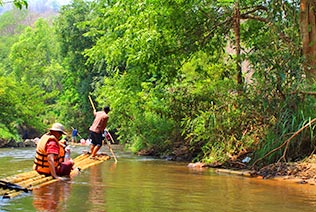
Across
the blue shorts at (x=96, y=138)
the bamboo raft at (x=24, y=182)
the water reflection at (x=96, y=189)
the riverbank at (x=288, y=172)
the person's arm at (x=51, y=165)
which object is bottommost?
the riverbank at (x=288, y=172)

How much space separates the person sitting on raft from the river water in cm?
33

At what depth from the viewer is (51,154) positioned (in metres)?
8.19

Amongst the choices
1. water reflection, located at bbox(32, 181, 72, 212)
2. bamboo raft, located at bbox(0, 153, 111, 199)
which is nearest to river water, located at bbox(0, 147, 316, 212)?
water reflection, located at bbox(32, 181, 72, 212)

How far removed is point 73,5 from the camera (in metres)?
33.6

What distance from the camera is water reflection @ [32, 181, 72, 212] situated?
6.14 meters

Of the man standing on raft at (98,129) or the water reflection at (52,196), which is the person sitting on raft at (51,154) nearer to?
the water reflection at (52,196)

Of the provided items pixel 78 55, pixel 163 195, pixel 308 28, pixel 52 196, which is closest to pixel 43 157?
pixel 52 196

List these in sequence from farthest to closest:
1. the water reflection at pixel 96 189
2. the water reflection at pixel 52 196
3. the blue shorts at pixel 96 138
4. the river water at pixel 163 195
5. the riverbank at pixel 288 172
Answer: the blue shorts at pixel 96 138 → the riverbank at pixel 288 172 → the water reflection at pixel 96 189 → the river water at pixel 163 195 → the water reflection at pixel 52 196

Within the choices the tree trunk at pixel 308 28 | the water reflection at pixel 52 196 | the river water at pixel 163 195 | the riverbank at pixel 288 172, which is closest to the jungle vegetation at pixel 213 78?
the tree trunk at pixel 308 28

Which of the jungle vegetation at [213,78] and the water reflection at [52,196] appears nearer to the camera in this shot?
the water reflection at [52,196]

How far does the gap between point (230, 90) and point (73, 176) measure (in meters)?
5.56

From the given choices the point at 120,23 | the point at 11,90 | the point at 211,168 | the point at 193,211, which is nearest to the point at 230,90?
the point at 211,168

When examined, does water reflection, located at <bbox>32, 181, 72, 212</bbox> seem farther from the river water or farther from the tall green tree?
the tall green tree

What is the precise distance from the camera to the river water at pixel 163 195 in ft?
21.1
